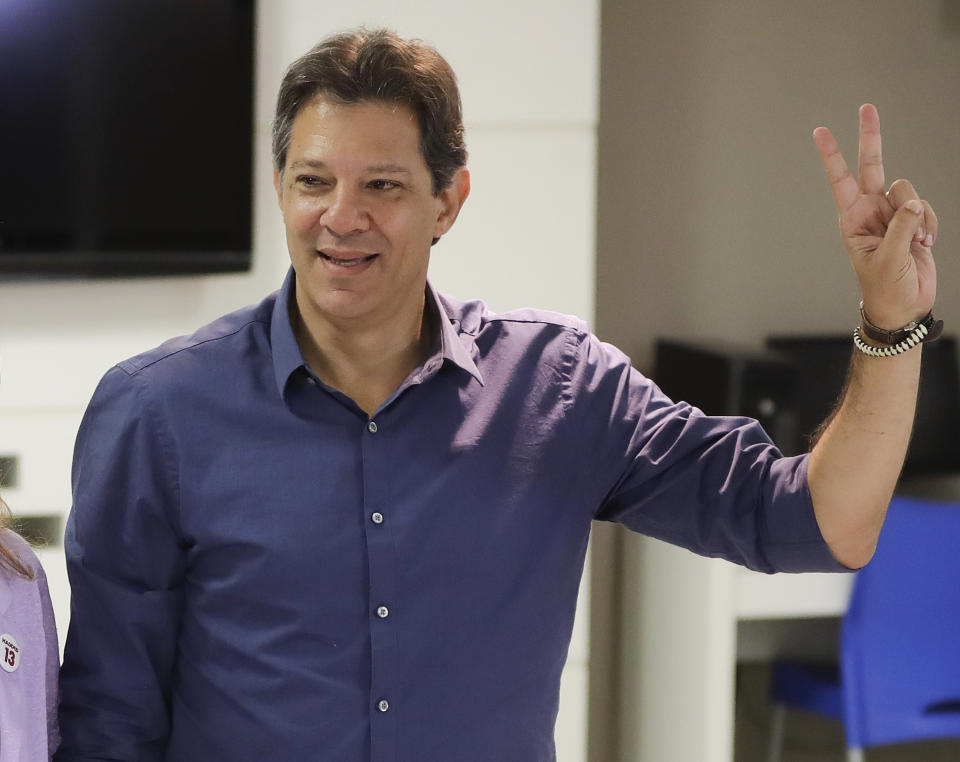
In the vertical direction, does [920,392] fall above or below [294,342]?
below

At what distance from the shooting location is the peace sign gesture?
1300 millimetres

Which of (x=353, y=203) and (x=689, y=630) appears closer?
(x=353, y=203)

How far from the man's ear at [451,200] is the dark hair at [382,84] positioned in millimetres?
23

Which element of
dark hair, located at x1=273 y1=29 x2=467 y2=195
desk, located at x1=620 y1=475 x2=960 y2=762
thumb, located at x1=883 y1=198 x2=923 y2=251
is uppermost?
dark hair, located at x1=273 y1=29 x2=467 y2=195

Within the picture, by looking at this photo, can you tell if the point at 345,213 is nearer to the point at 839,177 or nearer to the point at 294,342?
the point at 294,342

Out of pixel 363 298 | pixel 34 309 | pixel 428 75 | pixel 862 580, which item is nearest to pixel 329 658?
pixel 363 298

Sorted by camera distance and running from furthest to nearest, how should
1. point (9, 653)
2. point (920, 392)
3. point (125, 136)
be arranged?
point (920, 392) < point (125, 136) < point (9, 653)

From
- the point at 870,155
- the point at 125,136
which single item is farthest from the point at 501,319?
the point at 125,136

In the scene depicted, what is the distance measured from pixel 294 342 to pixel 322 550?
9.1 inches

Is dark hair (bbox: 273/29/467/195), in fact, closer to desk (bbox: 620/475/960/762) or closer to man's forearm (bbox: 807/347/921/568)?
man's forearm (bbox: 807/347/921/568)

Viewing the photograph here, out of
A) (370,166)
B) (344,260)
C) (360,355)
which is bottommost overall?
(360,355)

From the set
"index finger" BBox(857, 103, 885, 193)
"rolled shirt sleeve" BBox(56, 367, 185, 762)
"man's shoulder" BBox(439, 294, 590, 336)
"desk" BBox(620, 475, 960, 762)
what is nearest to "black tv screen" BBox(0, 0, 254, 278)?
"man's shoulder" BBox(439, 294, 590, 336)

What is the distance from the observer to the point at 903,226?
129cm

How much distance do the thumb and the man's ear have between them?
0.50 metres
